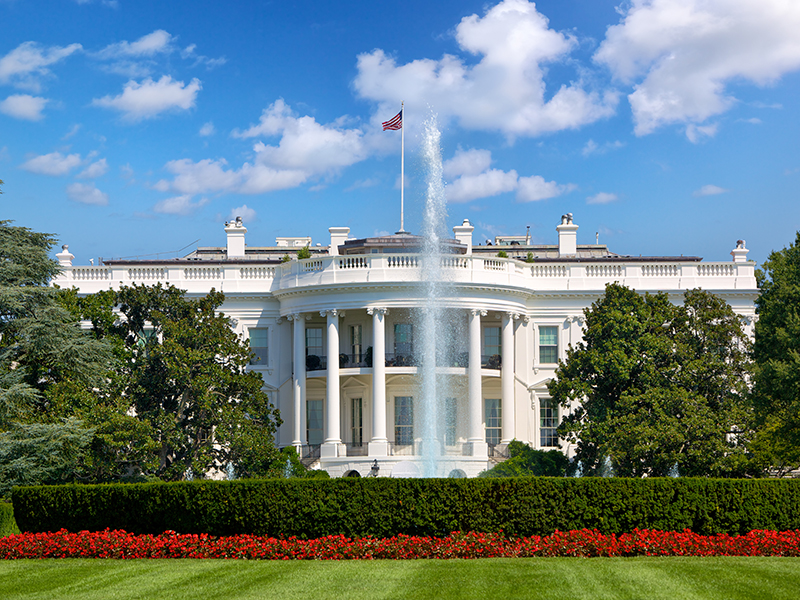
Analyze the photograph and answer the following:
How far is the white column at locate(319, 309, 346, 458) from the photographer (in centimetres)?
4162

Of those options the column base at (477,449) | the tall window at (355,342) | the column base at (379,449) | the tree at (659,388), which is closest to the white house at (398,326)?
the tall window at (355,342)

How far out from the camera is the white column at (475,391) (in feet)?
134

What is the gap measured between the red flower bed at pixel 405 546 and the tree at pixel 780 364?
33.9 feet

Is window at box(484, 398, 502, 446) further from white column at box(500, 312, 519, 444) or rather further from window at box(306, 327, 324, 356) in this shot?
window at box(306, 327, 324, 356)

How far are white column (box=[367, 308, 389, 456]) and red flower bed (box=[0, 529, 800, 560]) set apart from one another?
19.9 m

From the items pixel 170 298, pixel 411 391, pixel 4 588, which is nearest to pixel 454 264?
pixel 411 391

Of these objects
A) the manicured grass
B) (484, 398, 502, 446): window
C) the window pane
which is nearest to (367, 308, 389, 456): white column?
the window pane

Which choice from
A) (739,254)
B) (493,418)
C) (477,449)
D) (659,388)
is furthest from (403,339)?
(739,254)

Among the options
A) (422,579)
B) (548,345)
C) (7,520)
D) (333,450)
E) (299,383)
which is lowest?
(422,579)

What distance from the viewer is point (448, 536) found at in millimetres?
21219

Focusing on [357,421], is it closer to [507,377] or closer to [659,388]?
[507,377]

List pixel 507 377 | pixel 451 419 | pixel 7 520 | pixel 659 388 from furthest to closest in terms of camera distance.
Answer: pixel 451 419 < pixel 507 377 < pixel 659 388 < pixel 7 520

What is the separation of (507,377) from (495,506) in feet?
72.7

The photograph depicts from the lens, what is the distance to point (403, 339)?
44594 mm
